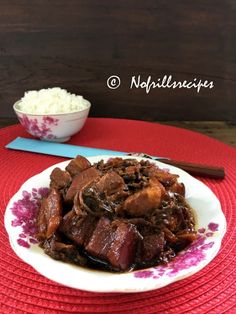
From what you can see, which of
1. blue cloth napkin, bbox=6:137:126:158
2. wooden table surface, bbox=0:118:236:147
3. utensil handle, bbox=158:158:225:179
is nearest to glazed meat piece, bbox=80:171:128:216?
utensil handle, bbox=158:158:225:179

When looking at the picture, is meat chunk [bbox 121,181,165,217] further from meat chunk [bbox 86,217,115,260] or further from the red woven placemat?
the red woven placemat

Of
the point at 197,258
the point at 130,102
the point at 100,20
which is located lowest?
the point at 130,102

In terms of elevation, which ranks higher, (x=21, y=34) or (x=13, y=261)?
(x=21, y=34)

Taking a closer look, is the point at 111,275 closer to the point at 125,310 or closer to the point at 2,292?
the point at 125,310

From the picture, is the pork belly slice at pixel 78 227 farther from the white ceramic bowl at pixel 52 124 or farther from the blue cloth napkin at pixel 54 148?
the white ceramic bowl at pixel 52 124

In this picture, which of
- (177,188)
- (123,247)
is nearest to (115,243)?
(123,247)

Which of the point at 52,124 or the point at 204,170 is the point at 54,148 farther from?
the point at 204,170

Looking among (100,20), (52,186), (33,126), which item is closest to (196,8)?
(100,20)
